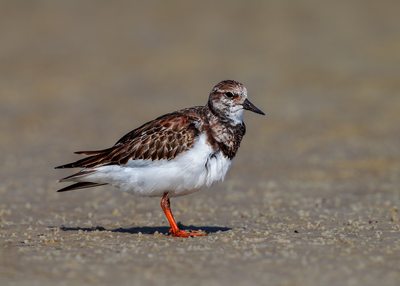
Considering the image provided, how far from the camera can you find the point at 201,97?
23.5 metres

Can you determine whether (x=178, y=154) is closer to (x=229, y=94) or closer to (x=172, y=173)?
(x=172, y=173)

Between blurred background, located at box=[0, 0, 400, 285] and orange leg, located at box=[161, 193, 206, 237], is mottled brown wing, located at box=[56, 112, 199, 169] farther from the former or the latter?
blurred background, located at box=[0, 0, 400, 285]

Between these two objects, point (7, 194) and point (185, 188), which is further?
point (7, 194)

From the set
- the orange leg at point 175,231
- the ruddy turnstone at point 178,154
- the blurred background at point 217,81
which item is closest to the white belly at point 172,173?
the ruddy turnstone at point 178,154

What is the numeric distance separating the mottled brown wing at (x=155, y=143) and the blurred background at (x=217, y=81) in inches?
73.6

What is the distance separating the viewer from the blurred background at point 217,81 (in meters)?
13.9

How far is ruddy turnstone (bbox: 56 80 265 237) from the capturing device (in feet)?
24.5

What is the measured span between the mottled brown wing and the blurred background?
1.87m

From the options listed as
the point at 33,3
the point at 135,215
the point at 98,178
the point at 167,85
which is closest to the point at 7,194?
the point at 135,215

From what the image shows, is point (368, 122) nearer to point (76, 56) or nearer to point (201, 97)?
point (201, 97)

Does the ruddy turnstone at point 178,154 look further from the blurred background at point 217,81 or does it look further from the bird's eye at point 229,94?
the blurred background at point 217,81

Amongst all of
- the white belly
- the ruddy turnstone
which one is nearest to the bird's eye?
the ruddy turnstone

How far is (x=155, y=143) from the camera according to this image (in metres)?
7.72

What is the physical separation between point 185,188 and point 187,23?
2487cm
